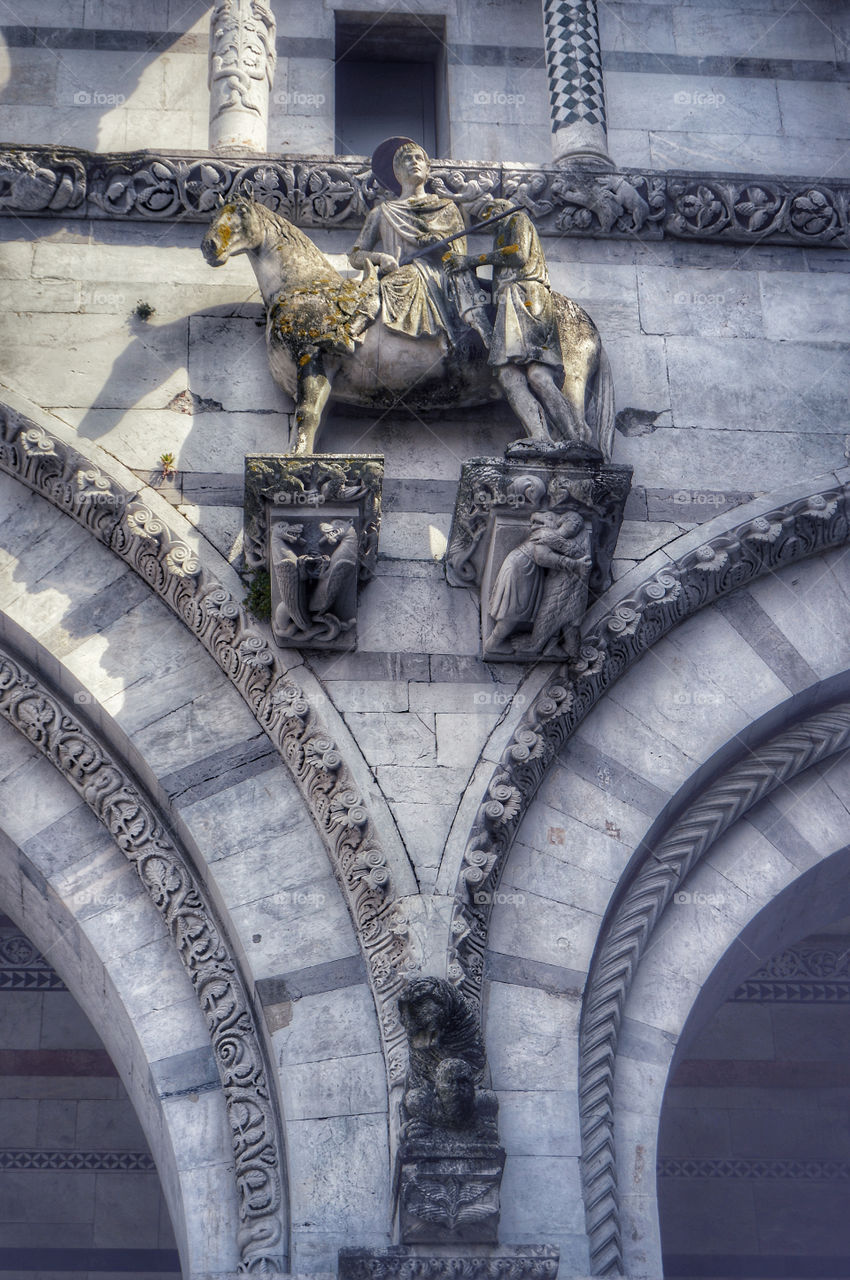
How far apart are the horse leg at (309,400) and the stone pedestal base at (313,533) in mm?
364

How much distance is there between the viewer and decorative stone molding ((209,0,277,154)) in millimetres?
10875

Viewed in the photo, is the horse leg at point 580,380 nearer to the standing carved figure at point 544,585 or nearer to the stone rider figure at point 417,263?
the stone rider figure at point 417,263

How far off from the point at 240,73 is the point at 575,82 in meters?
2.07

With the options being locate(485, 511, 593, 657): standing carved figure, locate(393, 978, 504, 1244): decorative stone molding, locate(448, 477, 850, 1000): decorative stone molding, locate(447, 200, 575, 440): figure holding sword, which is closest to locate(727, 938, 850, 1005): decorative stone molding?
locate(448, 477, 850, 1000): decorative stone molding

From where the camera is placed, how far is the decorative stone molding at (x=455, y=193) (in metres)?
10.5

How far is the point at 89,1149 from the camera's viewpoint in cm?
1265

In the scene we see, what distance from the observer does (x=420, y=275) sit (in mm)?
9992

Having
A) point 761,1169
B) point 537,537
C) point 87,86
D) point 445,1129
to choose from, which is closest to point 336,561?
point 537,537

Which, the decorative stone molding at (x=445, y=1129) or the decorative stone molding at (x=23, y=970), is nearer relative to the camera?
the decorative stone molding at (x=445, y=1129)

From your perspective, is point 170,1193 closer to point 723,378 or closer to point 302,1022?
point 302,1022

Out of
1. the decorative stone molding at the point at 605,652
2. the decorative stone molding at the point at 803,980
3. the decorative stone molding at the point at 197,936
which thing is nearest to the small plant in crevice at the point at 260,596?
the decorative stone molding at the point at 197,936

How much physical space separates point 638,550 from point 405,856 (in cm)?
225

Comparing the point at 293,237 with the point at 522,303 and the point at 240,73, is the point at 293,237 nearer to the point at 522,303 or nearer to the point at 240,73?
the point at 522,303

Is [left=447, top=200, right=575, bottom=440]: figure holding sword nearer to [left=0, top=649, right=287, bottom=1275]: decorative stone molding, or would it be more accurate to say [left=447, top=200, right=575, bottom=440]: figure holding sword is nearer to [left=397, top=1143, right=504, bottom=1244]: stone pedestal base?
[left=0, top=649, right=287, bottom=1275]: decorative stone molding
